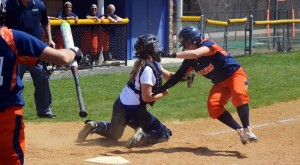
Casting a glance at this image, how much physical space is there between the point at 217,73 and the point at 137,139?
123 cm

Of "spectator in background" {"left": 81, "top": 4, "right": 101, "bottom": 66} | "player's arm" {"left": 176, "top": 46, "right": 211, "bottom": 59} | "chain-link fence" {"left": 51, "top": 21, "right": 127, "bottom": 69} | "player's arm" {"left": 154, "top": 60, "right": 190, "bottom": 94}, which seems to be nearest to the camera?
"player's arm" {"left": 176, "top": 46, "right": 211, "bottom": 59}

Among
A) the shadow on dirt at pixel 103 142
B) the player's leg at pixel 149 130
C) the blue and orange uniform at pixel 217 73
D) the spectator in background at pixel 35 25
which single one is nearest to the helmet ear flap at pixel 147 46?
the blue and orange uniform at pixel 217 73

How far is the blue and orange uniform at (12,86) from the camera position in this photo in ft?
14.2

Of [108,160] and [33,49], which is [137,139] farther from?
[33,49]

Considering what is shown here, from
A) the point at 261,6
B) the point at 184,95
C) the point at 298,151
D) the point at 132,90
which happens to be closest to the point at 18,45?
the point at 132,90

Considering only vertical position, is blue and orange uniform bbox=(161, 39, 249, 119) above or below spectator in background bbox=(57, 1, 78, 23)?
below

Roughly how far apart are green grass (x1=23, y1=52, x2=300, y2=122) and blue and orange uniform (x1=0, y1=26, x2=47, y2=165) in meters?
4.84

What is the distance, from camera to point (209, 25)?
1898 cm

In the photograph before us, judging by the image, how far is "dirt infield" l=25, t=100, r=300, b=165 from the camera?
676 centimetres

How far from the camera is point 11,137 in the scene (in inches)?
175

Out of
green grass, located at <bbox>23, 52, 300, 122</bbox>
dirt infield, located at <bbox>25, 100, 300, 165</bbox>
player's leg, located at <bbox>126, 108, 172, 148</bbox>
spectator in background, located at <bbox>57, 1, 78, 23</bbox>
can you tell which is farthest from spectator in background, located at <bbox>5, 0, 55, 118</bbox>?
spectator in background, located at <bbox>57, 1, 78, 23</bbox>

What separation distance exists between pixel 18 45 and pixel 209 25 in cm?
1495

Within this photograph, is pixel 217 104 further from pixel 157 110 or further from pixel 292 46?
pixel 292 46

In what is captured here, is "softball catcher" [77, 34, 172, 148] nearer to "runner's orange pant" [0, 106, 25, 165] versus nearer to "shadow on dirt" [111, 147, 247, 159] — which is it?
"shadow on dirt" [111, 147, 247, 159]
